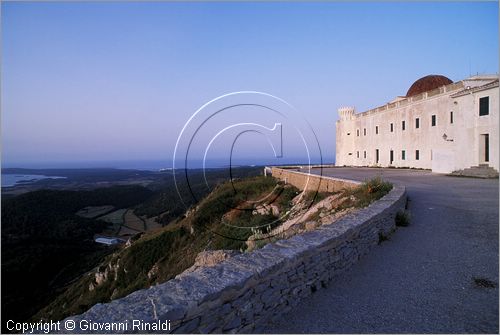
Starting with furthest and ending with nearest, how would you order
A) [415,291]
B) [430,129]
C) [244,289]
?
[430,129]
[415,291]
[244,289]

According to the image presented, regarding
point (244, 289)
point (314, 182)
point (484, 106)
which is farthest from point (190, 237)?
point (484, 106)

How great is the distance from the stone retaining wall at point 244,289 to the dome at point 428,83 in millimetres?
36052

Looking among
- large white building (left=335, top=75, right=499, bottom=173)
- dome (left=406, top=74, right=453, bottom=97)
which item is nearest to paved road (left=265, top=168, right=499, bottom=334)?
large white building (left=335, top=75, right=499, bottom=173)

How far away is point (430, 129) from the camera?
28469 mm

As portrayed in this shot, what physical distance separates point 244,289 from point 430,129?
30901 millimetres

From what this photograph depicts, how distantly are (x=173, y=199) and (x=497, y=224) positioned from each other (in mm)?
45268

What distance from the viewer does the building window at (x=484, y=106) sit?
66.6ft

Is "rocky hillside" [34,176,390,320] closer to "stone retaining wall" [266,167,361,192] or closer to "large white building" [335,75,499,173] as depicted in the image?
"stone retaining wall" [266,167,361,192]

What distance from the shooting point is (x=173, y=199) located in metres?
48.8

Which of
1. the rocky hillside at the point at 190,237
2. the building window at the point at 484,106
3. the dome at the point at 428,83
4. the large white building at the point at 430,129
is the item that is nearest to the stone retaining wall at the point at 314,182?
the rocky hillside at the point at 190,237

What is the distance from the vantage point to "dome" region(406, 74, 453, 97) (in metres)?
34.3

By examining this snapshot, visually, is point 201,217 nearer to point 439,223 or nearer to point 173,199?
point 439,223

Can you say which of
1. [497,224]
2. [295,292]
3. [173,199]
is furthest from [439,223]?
[173,199]

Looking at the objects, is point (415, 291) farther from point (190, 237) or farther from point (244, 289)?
point (190, 237)
